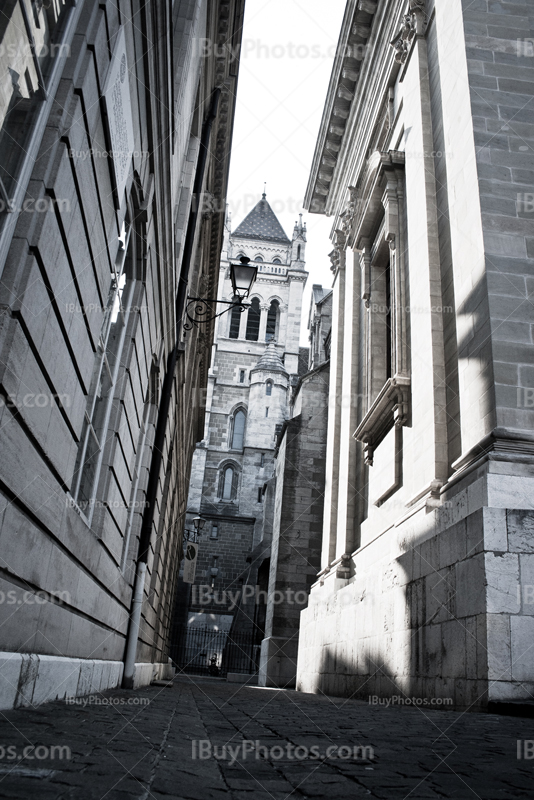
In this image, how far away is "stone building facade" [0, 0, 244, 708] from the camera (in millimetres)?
2857

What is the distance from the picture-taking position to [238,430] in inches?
2290

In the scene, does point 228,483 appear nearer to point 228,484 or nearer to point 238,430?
point 228,484

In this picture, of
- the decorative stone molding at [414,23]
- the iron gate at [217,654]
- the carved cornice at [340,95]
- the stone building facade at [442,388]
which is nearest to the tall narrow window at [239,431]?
the iron gate at [217,654]

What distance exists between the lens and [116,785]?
6.05ft

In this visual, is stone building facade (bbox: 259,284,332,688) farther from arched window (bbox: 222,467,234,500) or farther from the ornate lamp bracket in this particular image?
arched window (bbox: 222,467,234,500)

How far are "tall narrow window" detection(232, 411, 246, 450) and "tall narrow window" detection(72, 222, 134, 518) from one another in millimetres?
50922

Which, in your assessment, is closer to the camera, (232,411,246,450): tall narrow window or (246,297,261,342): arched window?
(232,411,246,450): tall narrow window

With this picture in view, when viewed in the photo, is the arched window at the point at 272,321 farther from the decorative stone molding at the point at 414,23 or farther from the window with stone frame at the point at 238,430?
the decorative stone molding at the point at 414,23

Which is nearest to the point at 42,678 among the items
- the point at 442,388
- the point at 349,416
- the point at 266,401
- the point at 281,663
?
the point at 442,388

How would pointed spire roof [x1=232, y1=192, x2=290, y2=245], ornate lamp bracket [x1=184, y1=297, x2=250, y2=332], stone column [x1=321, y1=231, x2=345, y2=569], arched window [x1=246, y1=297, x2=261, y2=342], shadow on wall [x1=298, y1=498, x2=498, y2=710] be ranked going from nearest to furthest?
shadow on wall [x1=298, y1=498, x2=498, y2=710], ornate lamp bracket [x1=184, y1=297, x2=250, y2=332], stone column [x1=321, y1=231, x2=345, y2=569], arched window [x1=246, y1=297, x2=261, y2=342], pointed spire roof [x1=232, y1=192, x2=290, y2=245]

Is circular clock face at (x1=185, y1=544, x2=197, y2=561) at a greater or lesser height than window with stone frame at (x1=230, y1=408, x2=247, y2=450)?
lesser

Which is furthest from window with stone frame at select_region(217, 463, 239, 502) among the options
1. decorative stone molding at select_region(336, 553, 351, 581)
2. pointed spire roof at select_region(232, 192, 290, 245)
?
decorative stone molding at select_region(336, 553, 351, 581)

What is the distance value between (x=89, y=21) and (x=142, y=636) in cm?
868

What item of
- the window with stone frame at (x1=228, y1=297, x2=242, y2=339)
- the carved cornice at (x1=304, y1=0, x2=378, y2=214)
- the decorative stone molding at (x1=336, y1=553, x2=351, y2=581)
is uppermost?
the window with stone frame at (x1=228, y1=297, x2=242, y2=339)
